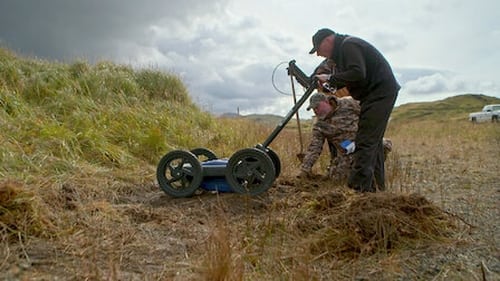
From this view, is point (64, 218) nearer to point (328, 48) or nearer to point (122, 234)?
point (122, 234)

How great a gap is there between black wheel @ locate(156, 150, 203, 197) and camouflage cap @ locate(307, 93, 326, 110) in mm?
1404

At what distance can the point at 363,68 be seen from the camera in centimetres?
402

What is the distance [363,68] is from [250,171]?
141cm

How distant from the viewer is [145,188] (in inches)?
202

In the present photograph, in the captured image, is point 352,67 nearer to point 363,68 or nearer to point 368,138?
point 363,68

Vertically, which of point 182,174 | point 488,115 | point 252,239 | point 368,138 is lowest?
point 252,239

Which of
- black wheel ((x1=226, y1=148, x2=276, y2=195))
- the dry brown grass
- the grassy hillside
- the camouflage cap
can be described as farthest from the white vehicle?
the dry brown grass

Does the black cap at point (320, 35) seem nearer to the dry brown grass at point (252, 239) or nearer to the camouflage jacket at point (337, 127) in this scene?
the camouflage jacket at point (337, 127)

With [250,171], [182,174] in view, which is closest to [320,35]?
[250,171]

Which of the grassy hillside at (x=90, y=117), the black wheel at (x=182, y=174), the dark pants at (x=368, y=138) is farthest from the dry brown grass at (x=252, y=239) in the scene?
the grassy hillside at (x=90, y=117)

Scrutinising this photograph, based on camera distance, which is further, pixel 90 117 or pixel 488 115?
pixel 488 115

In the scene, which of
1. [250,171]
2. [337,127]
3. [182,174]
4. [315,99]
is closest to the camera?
[250,171]

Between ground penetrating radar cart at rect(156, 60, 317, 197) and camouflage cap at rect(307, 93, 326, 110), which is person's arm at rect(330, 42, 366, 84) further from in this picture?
camouflage cap at rect(307, 93, 326, 110)

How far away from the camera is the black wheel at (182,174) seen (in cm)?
446
